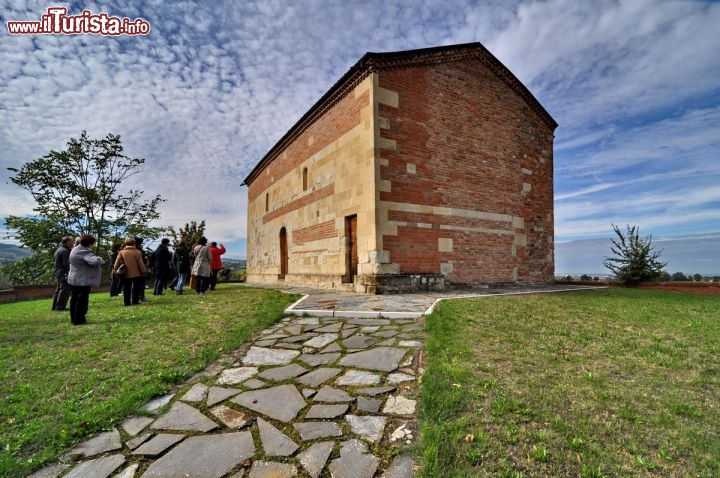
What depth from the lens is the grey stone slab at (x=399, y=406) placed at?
297 centimetres

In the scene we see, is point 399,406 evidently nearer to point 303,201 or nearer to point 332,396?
point 332,396

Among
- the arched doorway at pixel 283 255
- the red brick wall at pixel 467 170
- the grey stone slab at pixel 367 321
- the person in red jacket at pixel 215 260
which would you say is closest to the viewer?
the grey stone slab at pixel 367 321

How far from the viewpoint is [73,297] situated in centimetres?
641

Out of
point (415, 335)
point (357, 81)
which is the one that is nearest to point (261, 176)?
point (357, 81)

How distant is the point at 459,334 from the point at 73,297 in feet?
22.9

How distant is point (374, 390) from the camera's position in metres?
3.38

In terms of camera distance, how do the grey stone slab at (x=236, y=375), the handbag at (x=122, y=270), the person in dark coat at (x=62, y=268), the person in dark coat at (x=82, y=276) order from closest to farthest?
1. the grey stone slab at (x=236, y=375)
2. the person in dark coat at (x=82, y=276)
3. the person in dark coat at (x=62, y=268)
4. the handbag at (x=122, y=270)

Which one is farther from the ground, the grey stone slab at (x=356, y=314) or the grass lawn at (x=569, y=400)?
the grey stone slab at (x=356, y=314)

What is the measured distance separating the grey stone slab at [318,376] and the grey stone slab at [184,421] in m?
1.03

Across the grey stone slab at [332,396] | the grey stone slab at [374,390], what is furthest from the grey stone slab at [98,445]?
the grey stone slab at [374,390]

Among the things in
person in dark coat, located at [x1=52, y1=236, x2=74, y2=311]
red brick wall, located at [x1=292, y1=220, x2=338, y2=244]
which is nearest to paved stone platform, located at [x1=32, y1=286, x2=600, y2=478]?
person in dark coat, located at [x1=52, y1=236, x2=74, y2=311]

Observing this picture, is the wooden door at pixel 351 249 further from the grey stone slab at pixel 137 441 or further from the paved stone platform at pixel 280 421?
the grey stone slab at pixel 137 441

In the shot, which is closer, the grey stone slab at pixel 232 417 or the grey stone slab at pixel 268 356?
the grey stone slab at pixel 232 417

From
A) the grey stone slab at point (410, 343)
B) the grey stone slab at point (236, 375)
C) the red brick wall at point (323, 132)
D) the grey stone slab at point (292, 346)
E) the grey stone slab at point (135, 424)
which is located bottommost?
the grey stone slab at point (135, 424)
